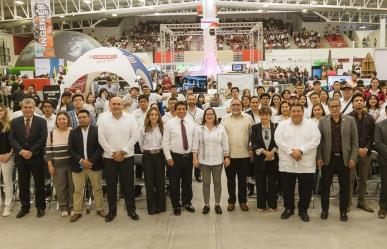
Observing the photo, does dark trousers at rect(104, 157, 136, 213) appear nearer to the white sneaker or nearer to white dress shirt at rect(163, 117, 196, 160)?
white dress shirt at rect(163, 117, 196, 160)

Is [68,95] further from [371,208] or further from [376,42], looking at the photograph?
[376,42]

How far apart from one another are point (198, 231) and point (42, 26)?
17126mm

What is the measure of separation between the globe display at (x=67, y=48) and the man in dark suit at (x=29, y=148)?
914 inches

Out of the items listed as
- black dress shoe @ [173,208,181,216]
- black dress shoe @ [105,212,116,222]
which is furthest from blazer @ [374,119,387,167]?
black dress shoe @ [105,212,116,222]

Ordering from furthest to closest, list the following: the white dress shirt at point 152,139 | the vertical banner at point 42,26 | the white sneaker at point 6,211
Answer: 1. the vertical banner at point 42,26
2. the white sneaker at point 6,211
3. the white dress shirt at point 152,139

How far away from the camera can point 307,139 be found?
5.30 m

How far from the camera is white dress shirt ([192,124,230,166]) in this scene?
18.4 feet

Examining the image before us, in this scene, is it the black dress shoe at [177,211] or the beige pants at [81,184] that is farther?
the black dress shoe at [177,211]

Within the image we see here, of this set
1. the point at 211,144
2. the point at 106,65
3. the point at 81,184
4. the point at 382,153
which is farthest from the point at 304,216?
the point at 106,65

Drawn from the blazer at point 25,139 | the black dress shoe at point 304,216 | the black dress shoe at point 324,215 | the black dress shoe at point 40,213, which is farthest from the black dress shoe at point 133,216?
the black dress shoe at point 324,215

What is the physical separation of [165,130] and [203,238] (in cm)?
151

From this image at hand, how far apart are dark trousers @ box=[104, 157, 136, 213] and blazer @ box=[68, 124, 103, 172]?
0.49 ft

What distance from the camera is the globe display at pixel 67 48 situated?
28031 millimetres

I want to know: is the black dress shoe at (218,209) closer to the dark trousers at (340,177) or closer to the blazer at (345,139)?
the dark trousers at (340,177)
